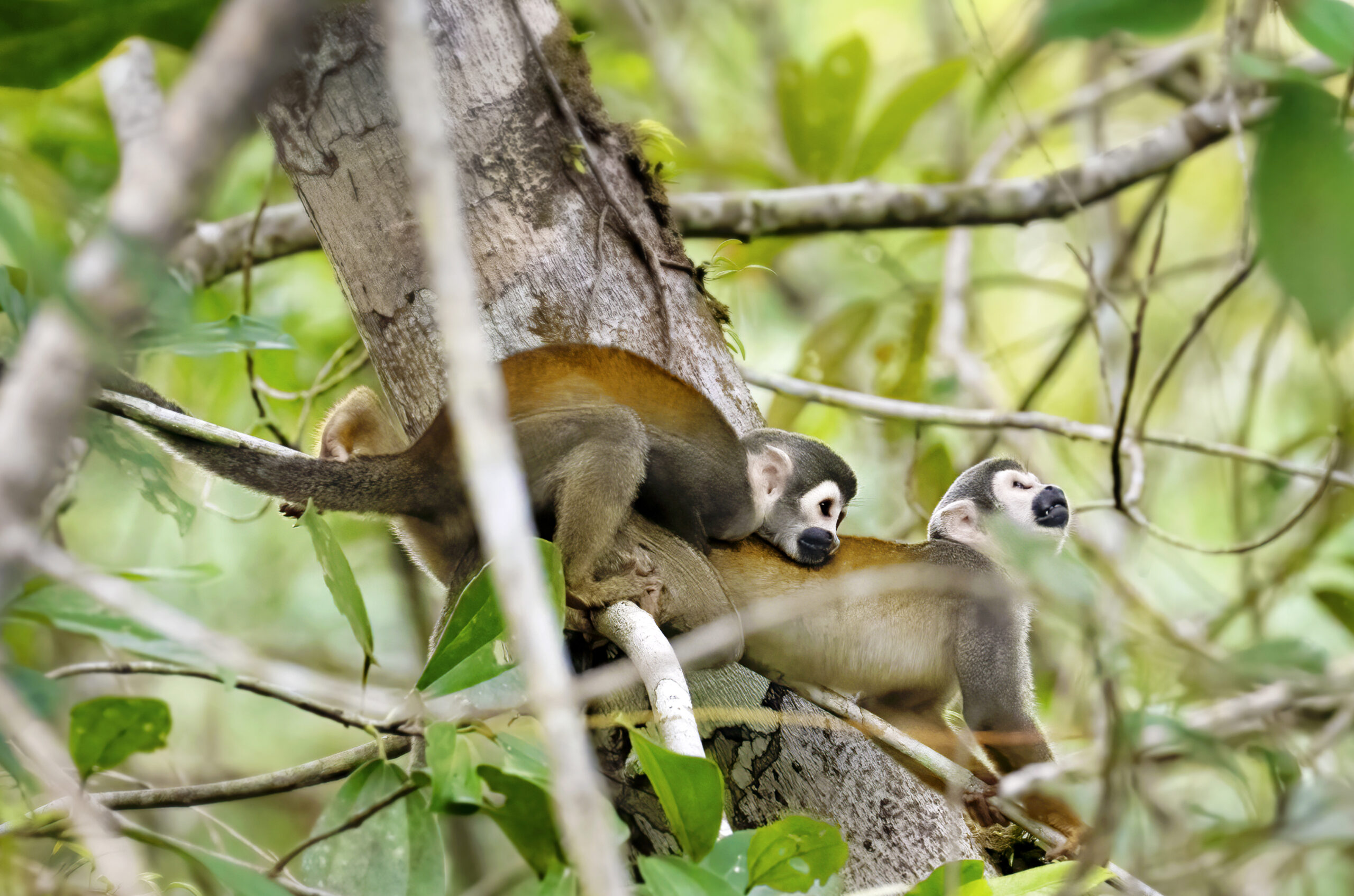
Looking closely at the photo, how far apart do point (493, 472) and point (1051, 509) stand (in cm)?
271

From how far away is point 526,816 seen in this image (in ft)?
5.00

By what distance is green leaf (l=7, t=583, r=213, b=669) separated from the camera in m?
1.37

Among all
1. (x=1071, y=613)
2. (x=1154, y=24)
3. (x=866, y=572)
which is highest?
(x=1154, y=24)

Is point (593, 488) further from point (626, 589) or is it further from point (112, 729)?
point (112, 729)

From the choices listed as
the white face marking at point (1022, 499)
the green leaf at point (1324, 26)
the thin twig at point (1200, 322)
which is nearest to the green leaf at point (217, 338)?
the green leaf at point (1324, 26)

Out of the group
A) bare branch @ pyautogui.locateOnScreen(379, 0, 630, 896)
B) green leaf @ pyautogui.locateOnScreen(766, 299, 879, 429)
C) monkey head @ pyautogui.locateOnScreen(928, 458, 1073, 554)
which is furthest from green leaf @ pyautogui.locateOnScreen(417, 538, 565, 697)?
green leaf @ pyautogui.locateOnScreen(766, 299, 879, 429)

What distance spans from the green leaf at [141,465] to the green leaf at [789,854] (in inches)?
53.8

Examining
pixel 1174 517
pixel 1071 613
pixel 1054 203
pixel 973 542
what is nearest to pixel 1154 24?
pixel 1071 613

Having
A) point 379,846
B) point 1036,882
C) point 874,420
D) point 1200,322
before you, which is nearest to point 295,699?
point 379,846

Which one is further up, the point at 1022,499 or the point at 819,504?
the point at 819,504

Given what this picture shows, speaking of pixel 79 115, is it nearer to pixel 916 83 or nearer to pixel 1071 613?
pixel 916 83

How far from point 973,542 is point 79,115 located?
426cm

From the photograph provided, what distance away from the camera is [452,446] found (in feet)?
7.10

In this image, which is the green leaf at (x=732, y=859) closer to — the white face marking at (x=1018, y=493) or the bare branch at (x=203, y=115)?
the bare branch at (x=203, y=115)
